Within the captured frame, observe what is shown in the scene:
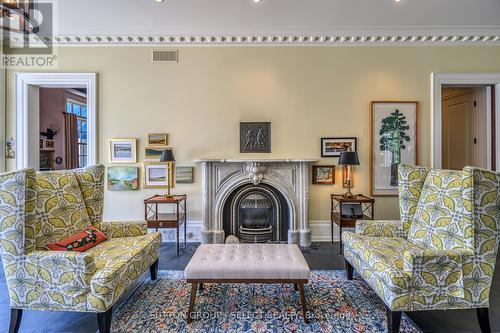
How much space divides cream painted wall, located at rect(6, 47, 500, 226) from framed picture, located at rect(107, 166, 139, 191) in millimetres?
257

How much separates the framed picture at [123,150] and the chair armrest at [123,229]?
1.50m

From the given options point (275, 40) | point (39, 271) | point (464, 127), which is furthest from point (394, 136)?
point (39, 271)

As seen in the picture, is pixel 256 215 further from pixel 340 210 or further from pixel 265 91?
pixel 265 91

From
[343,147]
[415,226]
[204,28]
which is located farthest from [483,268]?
[204,28]

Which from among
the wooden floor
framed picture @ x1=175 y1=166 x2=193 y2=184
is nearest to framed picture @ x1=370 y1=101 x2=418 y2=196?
the wooden floor

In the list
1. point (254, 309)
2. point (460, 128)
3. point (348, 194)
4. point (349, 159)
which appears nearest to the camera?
point (254, 309)

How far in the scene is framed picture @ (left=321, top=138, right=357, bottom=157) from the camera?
395 cm

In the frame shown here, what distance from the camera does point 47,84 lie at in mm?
4062

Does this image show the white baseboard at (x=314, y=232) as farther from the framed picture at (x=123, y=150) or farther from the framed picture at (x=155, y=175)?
the framed picture at (x=123, y=150)

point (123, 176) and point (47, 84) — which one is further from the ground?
point (47, 84)

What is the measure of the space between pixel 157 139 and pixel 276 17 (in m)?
2.57

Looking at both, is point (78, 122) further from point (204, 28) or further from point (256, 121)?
point (256, 121)

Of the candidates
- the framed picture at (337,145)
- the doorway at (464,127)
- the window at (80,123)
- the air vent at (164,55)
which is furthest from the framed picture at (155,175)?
the doorway at (464,127)

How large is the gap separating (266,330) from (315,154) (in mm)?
2687
